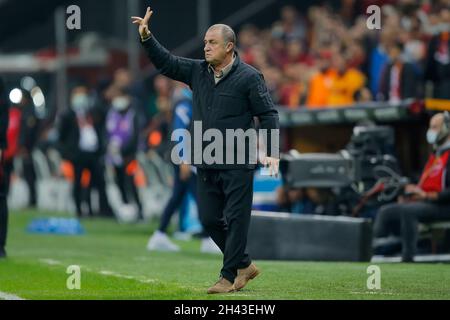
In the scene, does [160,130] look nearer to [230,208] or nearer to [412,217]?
[412,217]

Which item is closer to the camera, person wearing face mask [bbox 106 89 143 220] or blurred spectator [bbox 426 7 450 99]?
blurred spectator [bbox 426 7 450 99]

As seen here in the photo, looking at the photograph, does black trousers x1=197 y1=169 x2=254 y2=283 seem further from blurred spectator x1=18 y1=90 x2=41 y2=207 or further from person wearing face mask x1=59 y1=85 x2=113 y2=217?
blurred spectator x1=18 y1=90 x2=41 y2=207

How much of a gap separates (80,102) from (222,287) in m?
14.4

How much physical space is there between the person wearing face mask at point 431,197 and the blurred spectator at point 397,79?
4.13 m

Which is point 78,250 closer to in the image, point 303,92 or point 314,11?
point 303,92

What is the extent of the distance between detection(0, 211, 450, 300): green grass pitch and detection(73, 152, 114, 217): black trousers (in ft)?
21.0

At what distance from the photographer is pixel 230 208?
11102 millimetres

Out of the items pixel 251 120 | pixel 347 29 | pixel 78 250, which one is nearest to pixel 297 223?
pixel 78 250

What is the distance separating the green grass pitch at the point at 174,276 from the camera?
11.1m

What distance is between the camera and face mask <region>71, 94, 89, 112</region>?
81.9ft

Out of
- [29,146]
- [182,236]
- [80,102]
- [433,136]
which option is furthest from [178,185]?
[29,146]

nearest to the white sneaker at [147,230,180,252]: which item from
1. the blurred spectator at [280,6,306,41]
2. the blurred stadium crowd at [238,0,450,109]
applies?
the blurred stadium crowd at [238,0,450,109]

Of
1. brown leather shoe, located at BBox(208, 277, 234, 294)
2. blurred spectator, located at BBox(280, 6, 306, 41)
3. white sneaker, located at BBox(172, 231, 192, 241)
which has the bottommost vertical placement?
white sneaker, located at BBox(172, 231, 192, 241)

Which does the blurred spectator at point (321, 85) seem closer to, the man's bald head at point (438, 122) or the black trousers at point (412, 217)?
the man's bald head at point (438, 122)
